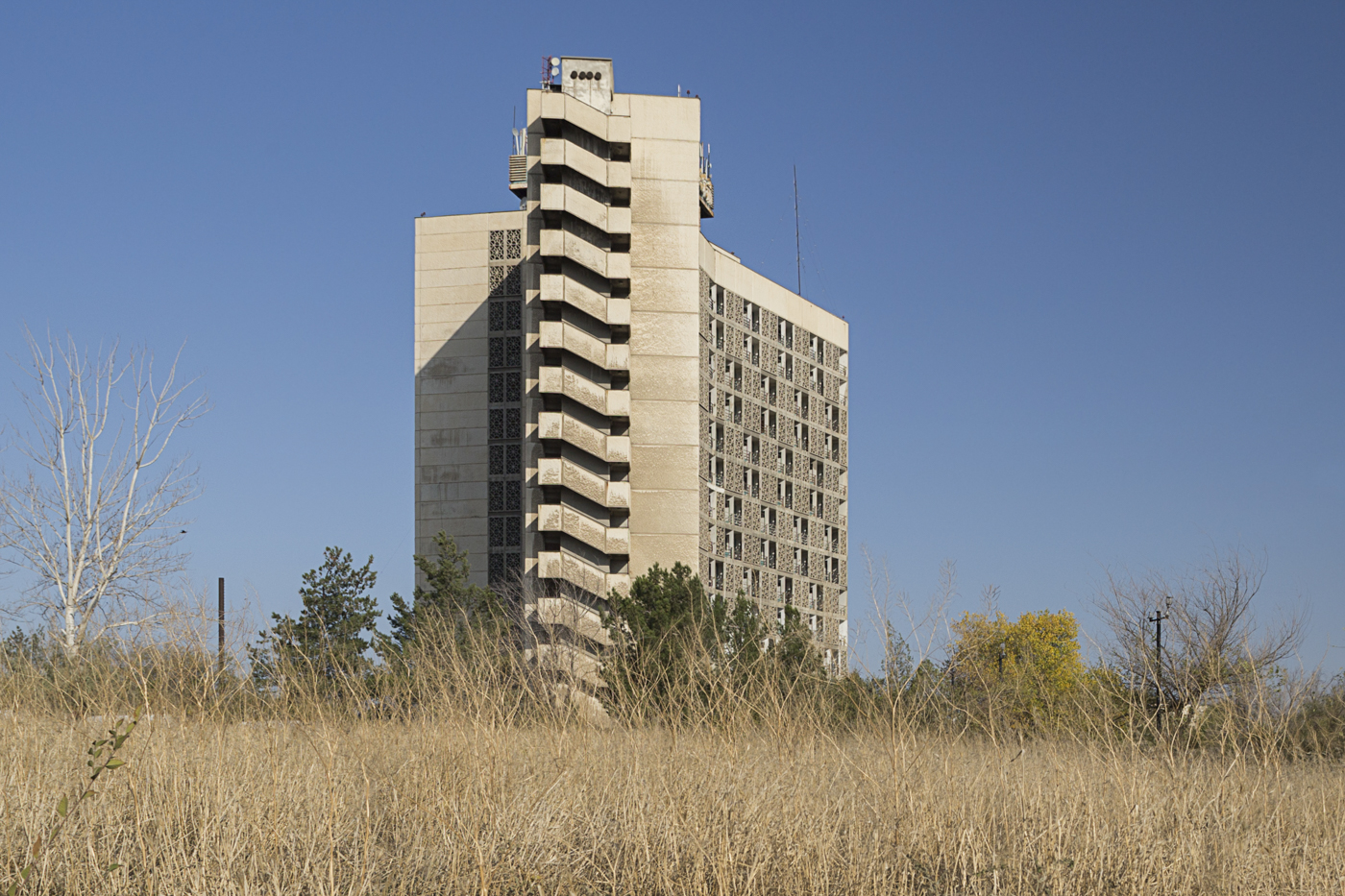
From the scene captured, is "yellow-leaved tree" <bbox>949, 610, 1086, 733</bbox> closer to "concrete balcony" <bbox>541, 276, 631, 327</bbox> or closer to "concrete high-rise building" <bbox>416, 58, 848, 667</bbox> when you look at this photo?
"concrete high-rise building" <bbox>416, 58, 848, 667</bbox>

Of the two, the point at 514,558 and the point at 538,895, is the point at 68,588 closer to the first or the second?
the point at 538,895

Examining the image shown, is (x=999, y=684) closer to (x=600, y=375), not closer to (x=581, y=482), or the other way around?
(x=581, y=482)

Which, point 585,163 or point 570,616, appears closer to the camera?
point 570,616

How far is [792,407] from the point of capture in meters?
75.0

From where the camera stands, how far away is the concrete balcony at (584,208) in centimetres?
5281

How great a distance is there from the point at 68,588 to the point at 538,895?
73.5 ft

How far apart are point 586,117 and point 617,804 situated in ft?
160

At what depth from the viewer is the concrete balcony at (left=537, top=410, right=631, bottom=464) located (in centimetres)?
5288

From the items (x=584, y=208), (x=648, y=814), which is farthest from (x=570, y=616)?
(x=648, y=814)

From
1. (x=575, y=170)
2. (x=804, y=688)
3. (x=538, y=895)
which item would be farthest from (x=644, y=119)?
(x=538, y=895)

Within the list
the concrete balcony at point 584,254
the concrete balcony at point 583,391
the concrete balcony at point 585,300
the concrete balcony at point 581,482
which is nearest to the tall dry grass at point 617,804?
the concrete balcony at point 581,482

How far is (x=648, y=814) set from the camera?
7605mm

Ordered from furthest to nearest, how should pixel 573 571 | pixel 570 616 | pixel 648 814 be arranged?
1. pixel 573 571
2. pixel 570 616
3. pixel 648 814

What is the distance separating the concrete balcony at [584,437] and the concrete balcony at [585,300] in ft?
15.7
